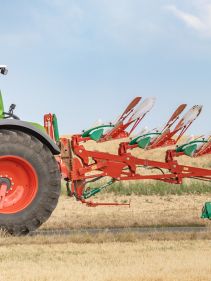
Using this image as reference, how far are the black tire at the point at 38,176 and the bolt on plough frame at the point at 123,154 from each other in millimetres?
1195

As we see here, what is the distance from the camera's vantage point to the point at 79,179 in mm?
10625

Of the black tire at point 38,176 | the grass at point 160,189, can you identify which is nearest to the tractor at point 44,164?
the black tire at point 38,176

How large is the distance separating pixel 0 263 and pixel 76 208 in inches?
427

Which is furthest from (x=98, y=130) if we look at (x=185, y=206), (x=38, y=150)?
(x=185, y=206)

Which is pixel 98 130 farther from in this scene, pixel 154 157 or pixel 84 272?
pixel 154 157

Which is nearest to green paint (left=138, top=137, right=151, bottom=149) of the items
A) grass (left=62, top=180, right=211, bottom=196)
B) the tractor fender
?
the tractor fender

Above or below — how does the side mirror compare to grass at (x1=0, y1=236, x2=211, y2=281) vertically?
above

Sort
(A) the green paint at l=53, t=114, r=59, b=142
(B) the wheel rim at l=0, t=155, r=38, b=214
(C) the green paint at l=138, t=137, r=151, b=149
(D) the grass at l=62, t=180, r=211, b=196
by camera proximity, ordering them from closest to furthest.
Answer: (B) the wheel rim at l=0, t=155, r=38, b=214
(A) the green paint at l=53, t=114, r=59, b=142
(C) the green paint at l=138, t=137, r=151, b=149
(D) the grass at l=62, t=180, r=211, b=196

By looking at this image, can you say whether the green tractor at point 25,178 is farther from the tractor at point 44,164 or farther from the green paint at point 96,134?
the green paint at point 96,134

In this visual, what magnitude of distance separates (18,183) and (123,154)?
2.65 metres

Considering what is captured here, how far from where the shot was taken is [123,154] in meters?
11.0

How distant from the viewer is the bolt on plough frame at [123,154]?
10.6m

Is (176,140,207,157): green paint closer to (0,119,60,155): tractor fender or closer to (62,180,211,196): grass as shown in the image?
(0,119,60,155): tractor fender

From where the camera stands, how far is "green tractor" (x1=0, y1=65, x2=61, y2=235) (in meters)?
8.71
